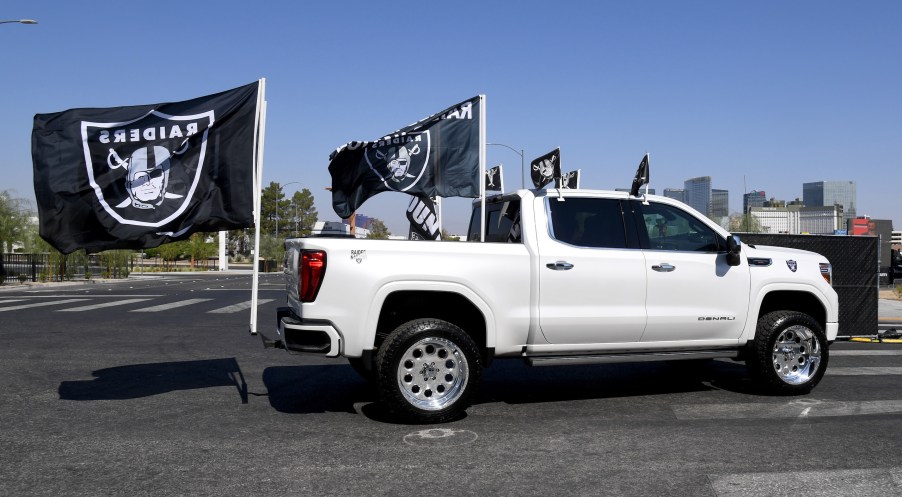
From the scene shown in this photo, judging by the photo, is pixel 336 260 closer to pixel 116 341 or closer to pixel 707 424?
pixel 707 424

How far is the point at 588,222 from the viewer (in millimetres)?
7086

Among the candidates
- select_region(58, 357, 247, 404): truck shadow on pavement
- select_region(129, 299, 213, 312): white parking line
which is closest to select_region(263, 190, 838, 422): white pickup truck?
select_region(58, 357, 247, 404): truck shadow on pavement

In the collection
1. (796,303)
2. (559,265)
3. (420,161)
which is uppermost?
(420,161)

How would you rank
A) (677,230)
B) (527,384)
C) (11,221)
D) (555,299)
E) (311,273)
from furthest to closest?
(11,221) < (527,384) < (677,230) < (555,299) < (311,273)

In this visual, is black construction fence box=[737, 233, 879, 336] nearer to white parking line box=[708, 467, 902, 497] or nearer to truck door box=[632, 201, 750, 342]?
truck door box=[632, 201, 750, 342]

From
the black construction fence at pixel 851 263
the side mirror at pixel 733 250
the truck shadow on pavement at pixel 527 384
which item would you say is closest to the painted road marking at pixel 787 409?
the truck shadow on pavement at pixel 527 384

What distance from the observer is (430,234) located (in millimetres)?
8680

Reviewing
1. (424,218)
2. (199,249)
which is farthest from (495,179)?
(199,249)

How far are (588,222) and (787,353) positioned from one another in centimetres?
247

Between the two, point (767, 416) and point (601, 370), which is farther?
point (601, 370)

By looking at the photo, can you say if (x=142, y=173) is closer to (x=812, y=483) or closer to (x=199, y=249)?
(x=812, y=483)

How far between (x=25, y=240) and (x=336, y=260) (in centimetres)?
3625

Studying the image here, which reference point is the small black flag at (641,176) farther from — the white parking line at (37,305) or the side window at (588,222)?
the white parking line at (37,305)

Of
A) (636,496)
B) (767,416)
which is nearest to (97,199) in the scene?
(636,496)
